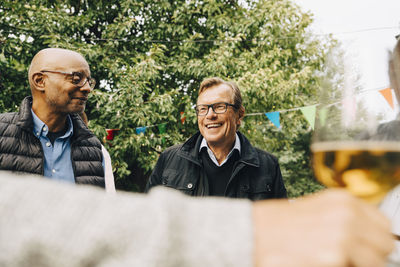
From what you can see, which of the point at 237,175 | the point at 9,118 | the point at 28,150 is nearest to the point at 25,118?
the point at 9,118

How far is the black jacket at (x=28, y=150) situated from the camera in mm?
1869

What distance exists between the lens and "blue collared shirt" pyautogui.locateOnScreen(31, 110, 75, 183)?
201 centimetres

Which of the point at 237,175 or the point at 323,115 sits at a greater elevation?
the point at 323,115

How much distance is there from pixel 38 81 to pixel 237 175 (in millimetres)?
1548

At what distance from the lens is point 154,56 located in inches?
250

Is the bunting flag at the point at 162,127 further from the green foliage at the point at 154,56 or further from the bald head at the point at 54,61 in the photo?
the bald head at the point at 54,61

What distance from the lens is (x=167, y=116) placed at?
260 inches

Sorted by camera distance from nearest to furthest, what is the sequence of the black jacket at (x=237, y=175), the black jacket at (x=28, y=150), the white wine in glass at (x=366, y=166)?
1. the white wine in glass at (x=366, y=166)
2. the black jacket at (x=28, y=150)
3. the black jacket at (x=237, y=175)

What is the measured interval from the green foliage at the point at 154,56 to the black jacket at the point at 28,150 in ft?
12.6

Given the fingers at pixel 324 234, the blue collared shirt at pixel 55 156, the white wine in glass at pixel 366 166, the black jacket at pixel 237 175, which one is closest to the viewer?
the fingers at pixel 324 234

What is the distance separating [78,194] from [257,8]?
332 inches

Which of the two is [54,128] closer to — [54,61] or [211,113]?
[54,61]

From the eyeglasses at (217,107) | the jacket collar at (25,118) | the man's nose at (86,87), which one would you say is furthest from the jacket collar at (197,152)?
the jacket collar at (25,118)

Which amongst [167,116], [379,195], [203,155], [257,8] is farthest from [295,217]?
[257,8]
